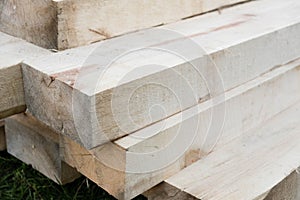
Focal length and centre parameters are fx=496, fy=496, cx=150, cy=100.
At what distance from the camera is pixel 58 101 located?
1.11 m

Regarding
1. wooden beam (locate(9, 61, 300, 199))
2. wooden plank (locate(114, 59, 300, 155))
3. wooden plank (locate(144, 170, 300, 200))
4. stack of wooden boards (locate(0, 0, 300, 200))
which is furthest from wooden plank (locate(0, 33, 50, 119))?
wooden plank (locate(144, 170, 300, 200))

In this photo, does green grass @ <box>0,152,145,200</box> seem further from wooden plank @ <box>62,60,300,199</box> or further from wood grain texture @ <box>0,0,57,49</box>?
wood grain texture @ <box>0,0,57,49</box>

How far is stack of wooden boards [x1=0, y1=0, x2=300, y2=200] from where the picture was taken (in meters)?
1.11

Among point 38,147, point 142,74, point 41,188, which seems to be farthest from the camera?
point 41,188

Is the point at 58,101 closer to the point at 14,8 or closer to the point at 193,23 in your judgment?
the point at 14,8

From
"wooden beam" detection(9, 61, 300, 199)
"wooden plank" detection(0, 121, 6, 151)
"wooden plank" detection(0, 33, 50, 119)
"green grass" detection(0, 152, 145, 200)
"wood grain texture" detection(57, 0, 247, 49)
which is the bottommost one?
"green grass" detection(0, 152, 145, 200)

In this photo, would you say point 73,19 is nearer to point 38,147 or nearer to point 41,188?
point 38,147

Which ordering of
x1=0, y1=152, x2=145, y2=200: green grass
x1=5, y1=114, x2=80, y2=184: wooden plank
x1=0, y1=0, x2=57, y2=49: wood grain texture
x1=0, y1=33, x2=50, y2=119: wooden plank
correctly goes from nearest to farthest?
x1=0, y1=33, x2=50, y2=119: wooden plank, x1=0, y1=0, x2=57, y2=49: wood grain texture, x1=5, y1=114, x2=80, y2=184: wooden plank, x1=0, y1=152, x2=145, y2=200: green grass

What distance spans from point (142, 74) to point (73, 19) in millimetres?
274

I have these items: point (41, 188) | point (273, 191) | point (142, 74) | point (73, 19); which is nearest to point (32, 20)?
point (73, 19)

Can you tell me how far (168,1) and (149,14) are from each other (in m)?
0.09

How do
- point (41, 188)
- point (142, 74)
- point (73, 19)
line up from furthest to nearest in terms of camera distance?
point (41, 188) → point (73, 19) → point (142, 74)

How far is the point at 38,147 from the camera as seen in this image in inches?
58.4

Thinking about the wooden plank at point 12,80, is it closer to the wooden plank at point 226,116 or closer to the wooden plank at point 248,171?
the wooden plank at point 226,116
